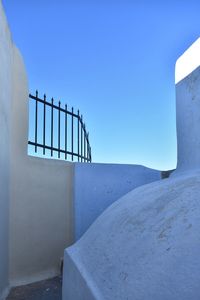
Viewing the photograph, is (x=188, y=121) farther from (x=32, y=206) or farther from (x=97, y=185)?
(x=32, y=206)

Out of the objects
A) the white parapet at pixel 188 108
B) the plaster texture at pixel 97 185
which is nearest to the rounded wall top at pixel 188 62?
the white parapet at pixel 188 108

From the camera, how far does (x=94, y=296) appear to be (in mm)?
2488

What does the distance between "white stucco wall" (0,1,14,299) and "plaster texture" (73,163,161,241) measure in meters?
1.79

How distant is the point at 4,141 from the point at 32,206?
1.60 meters

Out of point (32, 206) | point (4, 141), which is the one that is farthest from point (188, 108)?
point (32, 206)

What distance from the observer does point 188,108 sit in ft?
15.5

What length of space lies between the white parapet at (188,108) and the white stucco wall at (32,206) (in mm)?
2880

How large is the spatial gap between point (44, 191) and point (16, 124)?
54.8 inches

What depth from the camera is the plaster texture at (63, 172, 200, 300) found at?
200cm

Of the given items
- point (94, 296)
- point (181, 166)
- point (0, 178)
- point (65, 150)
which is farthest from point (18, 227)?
point (94, 296)

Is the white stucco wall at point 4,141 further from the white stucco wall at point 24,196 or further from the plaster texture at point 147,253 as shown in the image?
the plaster texture at point 147,253

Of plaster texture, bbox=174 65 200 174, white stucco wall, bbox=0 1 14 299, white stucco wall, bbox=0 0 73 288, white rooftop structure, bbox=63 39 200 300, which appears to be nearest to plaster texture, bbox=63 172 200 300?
white rooftop structure, bbox=63 39 200 300

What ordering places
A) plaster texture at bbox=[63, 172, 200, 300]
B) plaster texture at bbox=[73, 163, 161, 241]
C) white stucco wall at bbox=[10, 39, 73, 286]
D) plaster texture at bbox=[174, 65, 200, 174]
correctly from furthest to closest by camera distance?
plaster texture at bbox=[73, 163, 161, 241] < white stucco wall at bbox=[10, 39, 73, 286] < plaster texture at bbox=[174, 65, 200, 174] < plaster texture at bbox=[63, 172, 200, 300]

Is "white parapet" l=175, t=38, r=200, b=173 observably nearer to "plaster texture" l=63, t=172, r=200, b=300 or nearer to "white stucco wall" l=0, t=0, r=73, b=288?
"plaster texture" l=63, t=172, r=200, b=300
